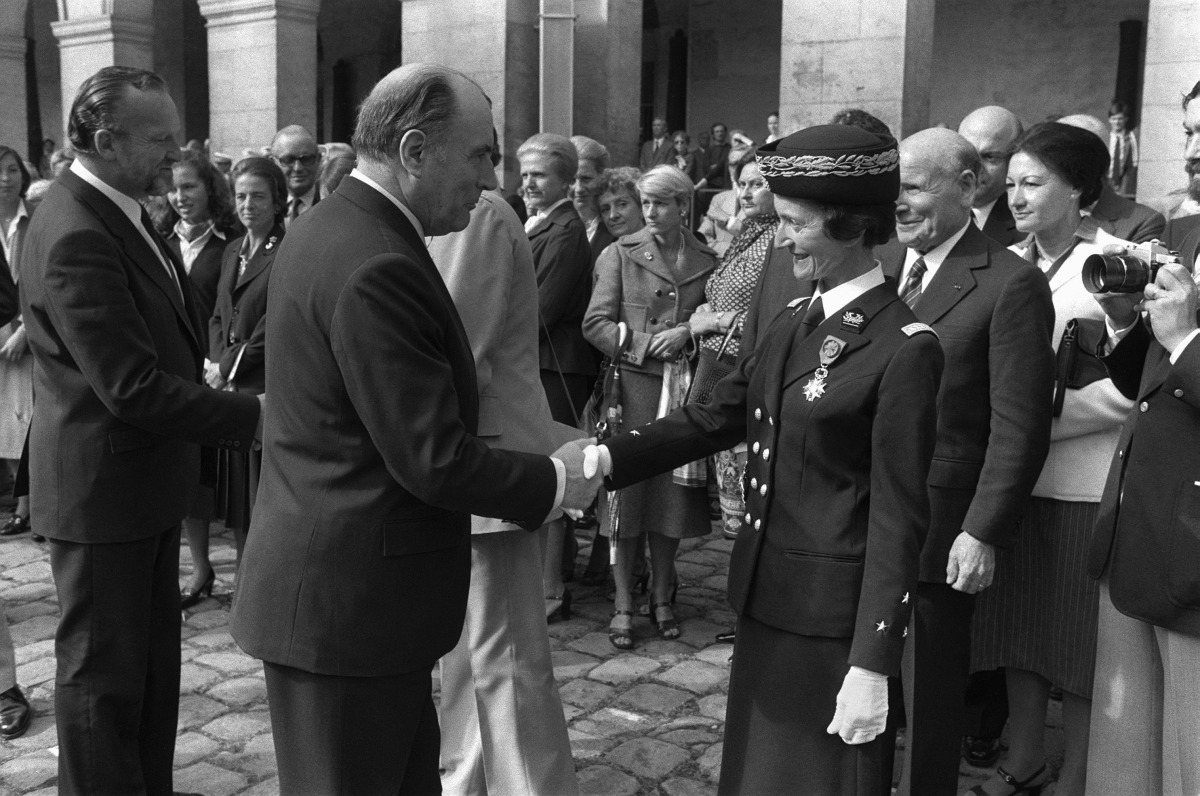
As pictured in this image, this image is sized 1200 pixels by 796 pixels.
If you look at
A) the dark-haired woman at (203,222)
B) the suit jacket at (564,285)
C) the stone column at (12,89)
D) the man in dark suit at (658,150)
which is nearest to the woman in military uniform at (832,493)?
the suit jacket at (564,285)

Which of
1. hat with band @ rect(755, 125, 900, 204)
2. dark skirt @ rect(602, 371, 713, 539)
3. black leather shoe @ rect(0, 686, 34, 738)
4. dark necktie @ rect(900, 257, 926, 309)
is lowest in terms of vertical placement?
black leather shoe @ rect(0, 686, 34, 738)

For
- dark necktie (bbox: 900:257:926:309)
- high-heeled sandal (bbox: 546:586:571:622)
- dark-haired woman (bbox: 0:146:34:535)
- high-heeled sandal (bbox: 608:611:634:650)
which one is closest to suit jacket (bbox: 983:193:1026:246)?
dark necktie (bbox: 900:257:926:309)

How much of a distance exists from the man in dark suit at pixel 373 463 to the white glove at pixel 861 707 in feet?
2.33

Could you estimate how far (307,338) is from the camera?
235 centimetres

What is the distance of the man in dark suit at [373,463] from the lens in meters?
2.29

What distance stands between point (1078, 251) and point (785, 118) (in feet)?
17.8

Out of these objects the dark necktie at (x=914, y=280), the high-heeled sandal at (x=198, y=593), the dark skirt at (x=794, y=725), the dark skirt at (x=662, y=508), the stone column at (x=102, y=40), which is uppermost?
the stone column at (x=102, y=40)

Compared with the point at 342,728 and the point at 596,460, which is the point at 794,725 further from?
the point at 342,728

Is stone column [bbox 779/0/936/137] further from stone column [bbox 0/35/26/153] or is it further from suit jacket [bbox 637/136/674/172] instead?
stone column [bbox 0/35/26/153]

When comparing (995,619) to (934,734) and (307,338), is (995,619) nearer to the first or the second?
(934,734)

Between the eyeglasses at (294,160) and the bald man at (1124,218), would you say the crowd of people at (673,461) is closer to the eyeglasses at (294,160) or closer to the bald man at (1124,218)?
the bald man at (1124,218)

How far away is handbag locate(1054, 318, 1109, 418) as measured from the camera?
3.54m

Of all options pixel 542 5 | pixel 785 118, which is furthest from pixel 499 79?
pixel 785 118

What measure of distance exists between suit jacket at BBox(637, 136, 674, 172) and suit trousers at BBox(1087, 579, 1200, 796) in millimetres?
15182
